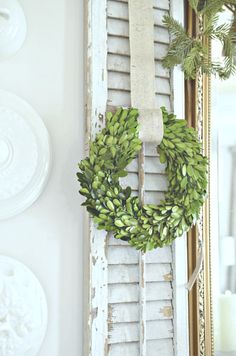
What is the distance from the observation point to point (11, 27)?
1.16 meters

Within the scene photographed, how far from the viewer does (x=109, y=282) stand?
1186 millimetres

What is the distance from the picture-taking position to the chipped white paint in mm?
1146

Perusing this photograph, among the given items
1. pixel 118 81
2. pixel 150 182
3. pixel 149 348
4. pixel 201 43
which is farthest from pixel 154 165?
pixel 149 348

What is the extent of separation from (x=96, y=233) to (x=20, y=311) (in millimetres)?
270

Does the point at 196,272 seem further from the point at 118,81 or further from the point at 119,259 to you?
the point at 118,81

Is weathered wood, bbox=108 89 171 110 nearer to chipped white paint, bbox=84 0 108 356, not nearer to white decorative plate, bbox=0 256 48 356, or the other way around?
chipped white paint, bbox=84 0 108 356

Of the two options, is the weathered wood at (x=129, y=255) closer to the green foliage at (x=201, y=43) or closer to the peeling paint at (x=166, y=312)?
the peeling paint at (x=166, y=312)

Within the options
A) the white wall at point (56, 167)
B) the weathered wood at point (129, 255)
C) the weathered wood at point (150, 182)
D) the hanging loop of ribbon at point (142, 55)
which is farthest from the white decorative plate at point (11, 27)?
the weathered wood at point (129, 255)

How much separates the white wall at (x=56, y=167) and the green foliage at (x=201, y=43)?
27cm

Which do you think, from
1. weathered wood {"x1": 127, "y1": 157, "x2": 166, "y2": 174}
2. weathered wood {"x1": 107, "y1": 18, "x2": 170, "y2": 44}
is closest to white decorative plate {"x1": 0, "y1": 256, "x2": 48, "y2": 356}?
weathered wood {"x1": 127, "y1": 157, "x2": 166, "y2": 174}

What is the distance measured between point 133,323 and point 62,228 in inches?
12.5

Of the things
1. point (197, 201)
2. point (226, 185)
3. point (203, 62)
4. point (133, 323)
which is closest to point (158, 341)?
point (133, 323)

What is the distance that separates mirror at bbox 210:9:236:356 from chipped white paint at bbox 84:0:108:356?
0.38 m

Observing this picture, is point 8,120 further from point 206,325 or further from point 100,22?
point 206,325
